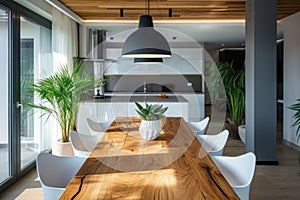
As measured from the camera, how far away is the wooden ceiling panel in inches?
236

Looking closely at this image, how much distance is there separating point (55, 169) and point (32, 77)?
3.35 meters

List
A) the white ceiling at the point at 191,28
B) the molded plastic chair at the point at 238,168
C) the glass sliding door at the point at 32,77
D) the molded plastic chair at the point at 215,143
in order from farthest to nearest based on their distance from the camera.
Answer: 1. the white ceiling at the point at 191,28
2. the glass sliding door at the point at 32,77
3. the molded plastic chair at the point at 215,143
4. the molded plastic chair at the point at 238,168

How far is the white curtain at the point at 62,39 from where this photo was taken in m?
6.27

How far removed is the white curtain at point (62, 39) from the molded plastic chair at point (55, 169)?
13.2ft

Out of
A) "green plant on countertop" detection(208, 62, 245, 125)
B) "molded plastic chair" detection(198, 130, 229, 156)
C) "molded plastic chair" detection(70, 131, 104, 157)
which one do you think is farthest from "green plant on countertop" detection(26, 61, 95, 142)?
"green plant on countertop" detection(208, 62, 245, 125)

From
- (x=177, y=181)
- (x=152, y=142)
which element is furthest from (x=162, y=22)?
(x=177, y=181)

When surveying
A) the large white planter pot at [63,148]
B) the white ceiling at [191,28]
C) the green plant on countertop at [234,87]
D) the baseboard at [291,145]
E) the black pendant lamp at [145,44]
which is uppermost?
the white ceiling at [191,28]

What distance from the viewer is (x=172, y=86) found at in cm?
1183

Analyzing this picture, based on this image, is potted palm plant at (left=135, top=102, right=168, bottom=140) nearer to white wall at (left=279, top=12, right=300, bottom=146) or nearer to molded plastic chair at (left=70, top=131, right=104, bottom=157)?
molded plastic chair at (left=70, top=131, right=104, bottom=157)

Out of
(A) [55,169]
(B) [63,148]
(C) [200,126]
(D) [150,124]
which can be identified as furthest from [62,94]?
(A) [55,169]

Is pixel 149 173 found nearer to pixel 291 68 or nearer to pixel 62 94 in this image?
pixel 62 94

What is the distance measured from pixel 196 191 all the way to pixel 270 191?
2.84m

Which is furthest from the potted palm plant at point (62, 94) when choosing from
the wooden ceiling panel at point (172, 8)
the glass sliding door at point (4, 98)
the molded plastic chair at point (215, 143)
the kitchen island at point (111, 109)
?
the molded plastic chair at point (215, 143)

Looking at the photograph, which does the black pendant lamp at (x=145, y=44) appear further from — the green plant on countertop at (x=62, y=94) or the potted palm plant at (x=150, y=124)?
the green plant on countertop at (x=62, y=94)
